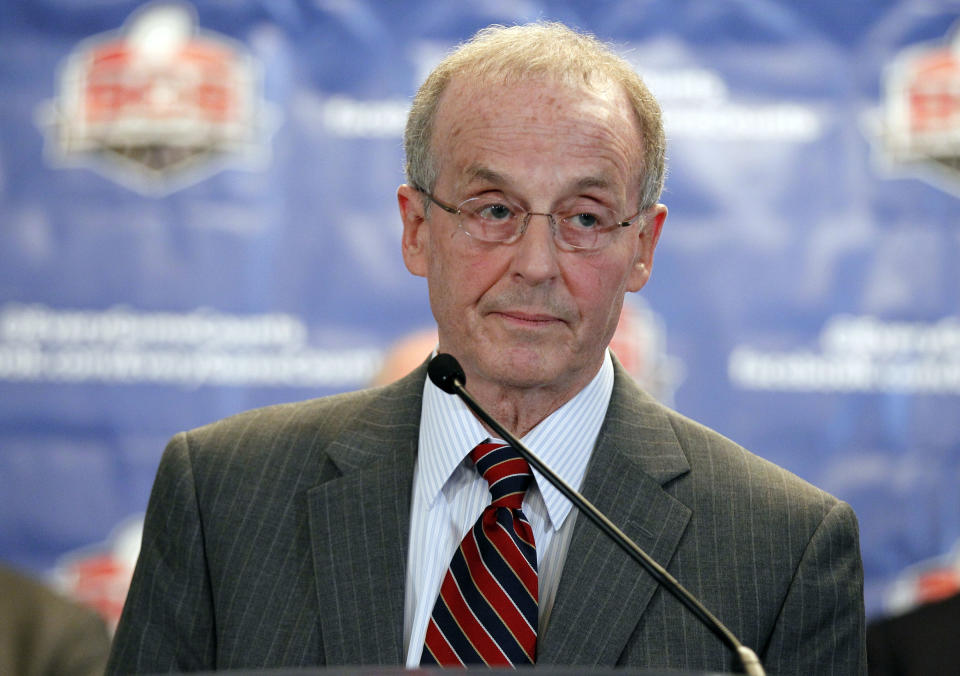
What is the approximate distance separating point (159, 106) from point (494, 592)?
218cm

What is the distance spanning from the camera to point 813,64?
11.1 ft

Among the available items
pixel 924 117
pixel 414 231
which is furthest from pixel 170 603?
pixel 924 117

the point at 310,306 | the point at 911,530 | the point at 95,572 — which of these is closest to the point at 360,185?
the point at 310,306

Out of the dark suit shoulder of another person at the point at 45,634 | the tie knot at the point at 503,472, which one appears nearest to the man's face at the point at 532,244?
the tie knot at the point at 503,472

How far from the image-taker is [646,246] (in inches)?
82.4

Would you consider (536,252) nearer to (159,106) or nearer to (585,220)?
(585,220)

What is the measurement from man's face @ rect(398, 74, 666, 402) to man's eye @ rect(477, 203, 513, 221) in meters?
0.02

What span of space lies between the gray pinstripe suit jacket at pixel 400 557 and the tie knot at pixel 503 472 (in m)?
0.11

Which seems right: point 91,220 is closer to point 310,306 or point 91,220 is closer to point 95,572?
point 310,306

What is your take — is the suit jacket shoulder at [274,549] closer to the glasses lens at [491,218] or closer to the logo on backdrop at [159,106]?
the glasses lens at [491,218]

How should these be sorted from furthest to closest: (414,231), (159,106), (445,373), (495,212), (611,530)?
(159,106)
(414,231)
(495,212)
(445,373)
(611,530)

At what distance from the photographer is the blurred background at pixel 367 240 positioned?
330cm

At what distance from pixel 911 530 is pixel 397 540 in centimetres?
202

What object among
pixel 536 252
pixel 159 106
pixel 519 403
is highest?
pixel 159 106
